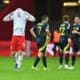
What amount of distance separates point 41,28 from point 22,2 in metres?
14.6

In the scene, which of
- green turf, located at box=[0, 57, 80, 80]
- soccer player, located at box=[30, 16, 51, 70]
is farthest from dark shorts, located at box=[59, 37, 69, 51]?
soccer player, located at box=[30, 16, 51, 70]

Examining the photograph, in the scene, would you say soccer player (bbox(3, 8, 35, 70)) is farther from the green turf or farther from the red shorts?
the green turf

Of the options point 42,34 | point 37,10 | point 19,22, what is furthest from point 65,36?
point 37,10

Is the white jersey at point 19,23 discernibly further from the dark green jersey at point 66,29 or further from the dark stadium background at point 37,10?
the dark stadium background at point 37,10

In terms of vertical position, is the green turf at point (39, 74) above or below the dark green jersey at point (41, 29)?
below

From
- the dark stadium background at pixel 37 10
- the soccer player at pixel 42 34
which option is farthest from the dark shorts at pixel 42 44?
the dark stadium background at pixel 37 10

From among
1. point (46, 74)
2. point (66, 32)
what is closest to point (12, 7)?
point (66, 32)

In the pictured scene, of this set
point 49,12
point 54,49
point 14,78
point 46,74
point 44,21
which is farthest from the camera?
point 49,12

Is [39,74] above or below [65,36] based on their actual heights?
below

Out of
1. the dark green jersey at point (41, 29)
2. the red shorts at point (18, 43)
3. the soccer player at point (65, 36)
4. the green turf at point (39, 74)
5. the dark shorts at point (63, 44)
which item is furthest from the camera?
the dark shorts at point (63, 44)

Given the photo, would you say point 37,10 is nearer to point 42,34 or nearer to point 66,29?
point 66,29

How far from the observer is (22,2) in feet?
119

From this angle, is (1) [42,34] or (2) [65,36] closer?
(1) [42,34]

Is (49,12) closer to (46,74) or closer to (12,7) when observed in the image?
(12,7)
